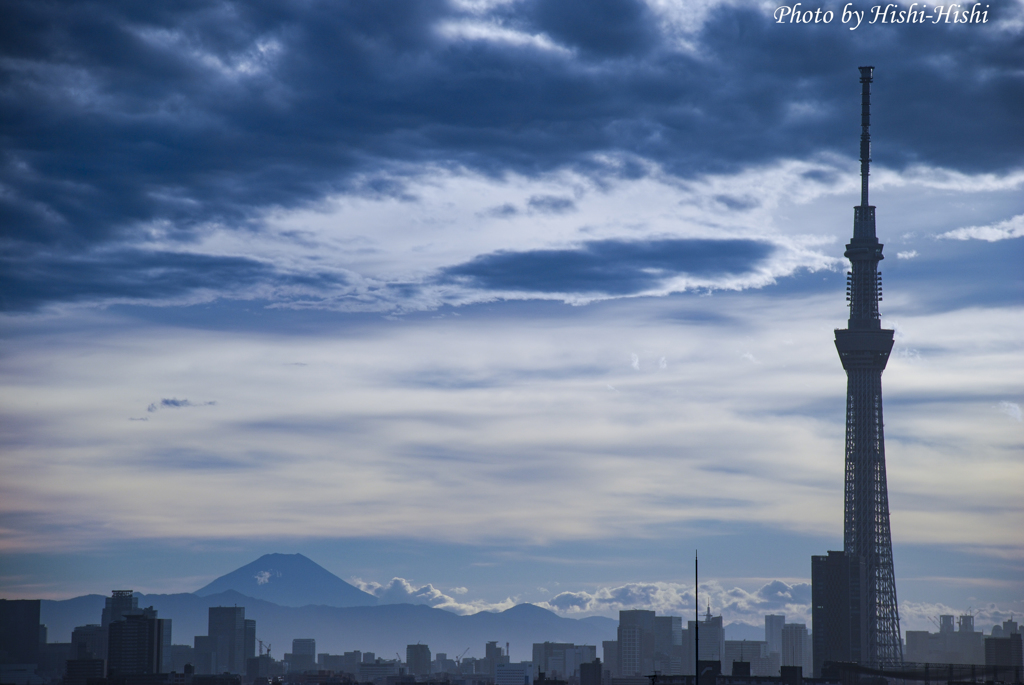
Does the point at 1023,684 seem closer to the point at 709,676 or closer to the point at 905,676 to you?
the point at 905,676

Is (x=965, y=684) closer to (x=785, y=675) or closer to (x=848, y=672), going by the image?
(x=785, y=675)

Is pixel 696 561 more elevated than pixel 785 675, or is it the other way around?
pixel 696 561

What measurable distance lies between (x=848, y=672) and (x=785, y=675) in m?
22.7

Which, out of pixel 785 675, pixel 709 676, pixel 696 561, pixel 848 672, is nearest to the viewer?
pixel 696 561

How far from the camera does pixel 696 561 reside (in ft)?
246

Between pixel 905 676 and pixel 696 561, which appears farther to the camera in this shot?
pixel 905 676

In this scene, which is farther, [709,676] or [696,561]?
[709,676]

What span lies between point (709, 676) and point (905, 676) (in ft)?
137

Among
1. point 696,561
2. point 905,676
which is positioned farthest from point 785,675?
point 696,561

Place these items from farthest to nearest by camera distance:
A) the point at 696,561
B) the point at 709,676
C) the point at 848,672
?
the point at 848,672 < the point at 709,676 < the point at 696,561

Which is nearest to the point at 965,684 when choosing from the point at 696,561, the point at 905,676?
the point at 905,676

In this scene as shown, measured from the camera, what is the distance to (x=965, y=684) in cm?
15000

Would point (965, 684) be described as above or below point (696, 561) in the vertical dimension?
below

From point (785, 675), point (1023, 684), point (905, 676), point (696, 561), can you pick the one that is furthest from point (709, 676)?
point (696, 561)
